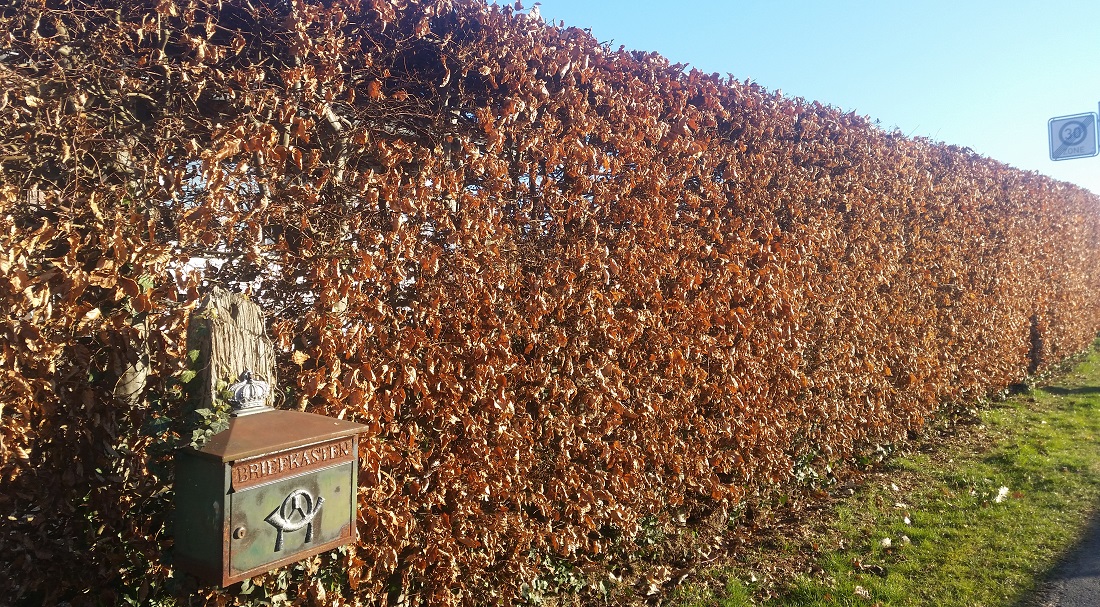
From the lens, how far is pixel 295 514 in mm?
2334

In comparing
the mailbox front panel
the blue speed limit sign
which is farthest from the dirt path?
the blue speed limit sign

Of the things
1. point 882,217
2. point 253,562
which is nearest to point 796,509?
point 882,217

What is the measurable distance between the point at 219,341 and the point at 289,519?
0.64 meters

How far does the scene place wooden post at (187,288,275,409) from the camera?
2.35 meters

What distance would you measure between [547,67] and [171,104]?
72.9 inches

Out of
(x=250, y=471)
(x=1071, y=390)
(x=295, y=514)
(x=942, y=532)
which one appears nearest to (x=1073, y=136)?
(x=1071, y=390)

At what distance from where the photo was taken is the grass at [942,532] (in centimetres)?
402

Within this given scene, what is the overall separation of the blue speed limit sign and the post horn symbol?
10265 mm

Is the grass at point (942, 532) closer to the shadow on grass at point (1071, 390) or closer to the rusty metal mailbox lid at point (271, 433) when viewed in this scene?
the rusty metal mailbox lid at point (271, 433)

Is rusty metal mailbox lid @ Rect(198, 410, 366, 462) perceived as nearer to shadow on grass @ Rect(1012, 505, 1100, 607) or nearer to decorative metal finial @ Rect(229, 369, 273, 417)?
decorative metal finial @ Rect(229, 369, 273, 417)

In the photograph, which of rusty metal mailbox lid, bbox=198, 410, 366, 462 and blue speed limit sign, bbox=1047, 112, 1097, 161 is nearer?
rusty metal mailbox lid, bbox=198, 410, 366, 462

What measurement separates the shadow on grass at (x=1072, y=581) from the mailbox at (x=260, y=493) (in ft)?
12.8

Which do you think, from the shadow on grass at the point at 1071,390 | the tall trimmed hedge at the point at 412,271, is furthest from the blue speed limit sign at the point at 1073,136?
the tall trimmed hedge at the point at 412,271

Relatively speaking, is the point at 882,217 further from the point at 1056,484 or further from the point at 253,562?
the point at 253,562
